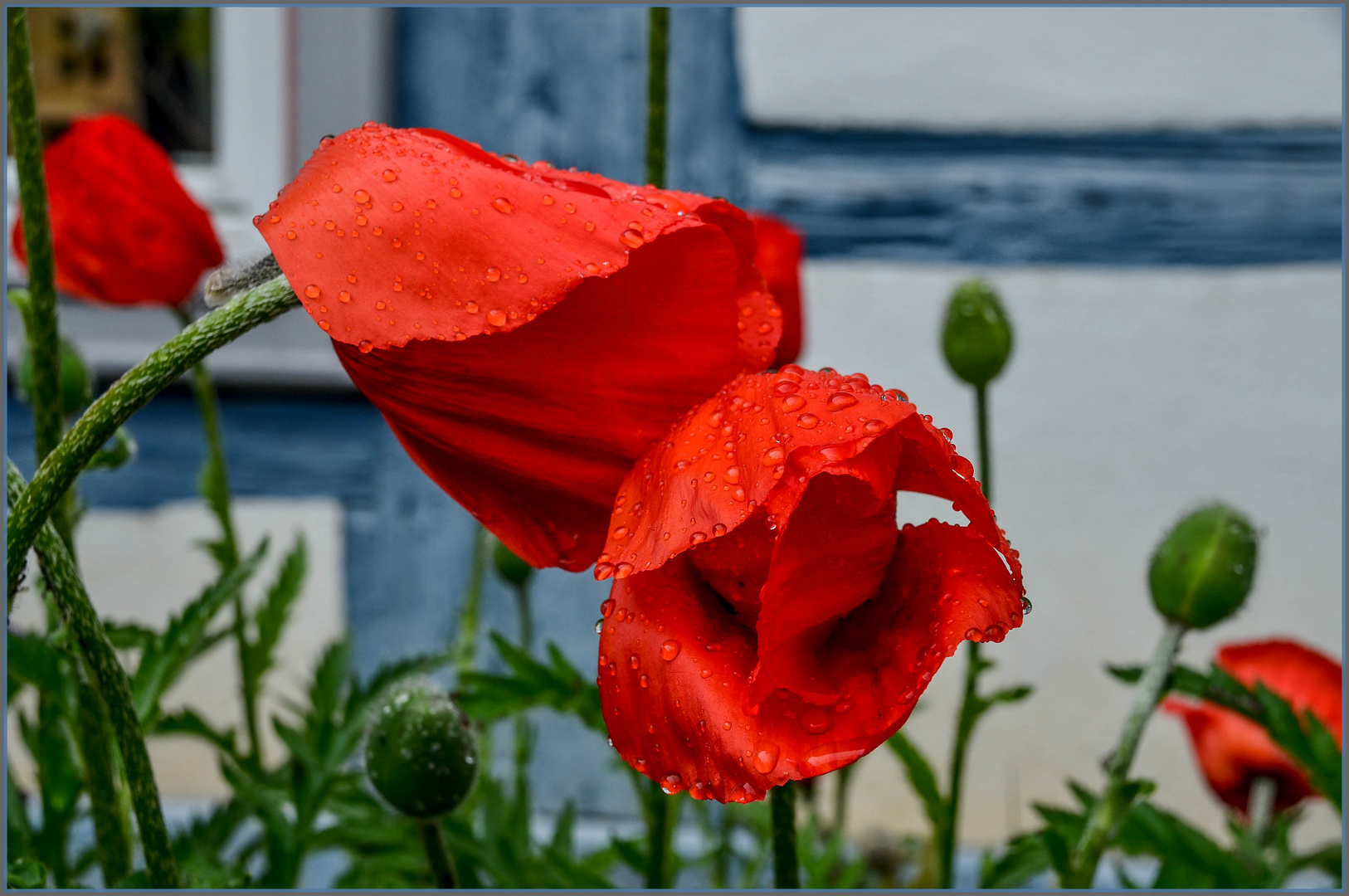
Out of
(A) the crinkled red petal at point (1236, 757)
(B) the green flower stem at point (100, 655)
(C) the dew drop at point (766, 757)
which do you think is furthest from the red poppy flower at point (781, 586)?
(A) the crinkled red petal at point (1236, 757)

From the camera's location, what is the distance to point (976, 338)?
0.52m

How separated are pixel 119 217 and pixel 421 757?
16.0 inches

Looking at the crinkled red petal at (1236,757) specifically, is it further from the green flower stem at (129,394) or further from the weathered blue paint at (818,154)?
the weathered blue paint at (818,154)

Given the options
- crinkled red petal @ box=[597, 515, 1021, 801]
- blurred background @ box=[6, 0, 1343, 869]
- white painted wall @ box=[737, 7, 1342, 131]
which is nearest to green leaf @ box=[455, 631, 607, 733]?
crinkled red petal @ box=[597, 515, 1021, 801]

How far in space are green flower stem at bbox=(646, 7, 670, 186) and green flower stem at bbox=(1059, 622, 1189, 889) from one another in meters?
0.27

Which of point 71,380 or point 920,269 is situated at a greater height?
point 920,269

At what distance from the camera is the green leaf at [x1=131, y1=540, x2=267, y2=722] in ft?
1.43

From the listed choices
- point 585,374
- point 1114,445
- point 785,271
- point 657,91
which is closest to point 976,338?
point 785,271

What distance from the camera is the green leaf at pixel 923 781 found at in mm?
505

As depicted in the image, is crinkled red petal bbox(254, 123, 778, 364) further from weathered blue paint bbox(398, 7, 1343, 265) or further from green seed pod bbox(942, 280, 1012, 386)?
weathered blue paint bbox(398, 7, 1343, 265)

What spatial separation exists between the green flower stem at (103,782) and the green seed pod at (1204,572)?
0.40 meters

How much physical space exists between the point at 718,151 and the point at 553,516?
1177 mm

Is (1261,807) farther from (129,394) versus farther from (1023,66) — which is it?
(1023,66)

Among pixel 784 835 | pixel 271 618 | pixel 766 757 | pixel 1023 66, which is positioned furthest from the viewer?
pixel 1023 66
